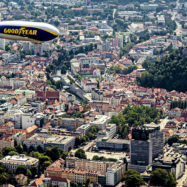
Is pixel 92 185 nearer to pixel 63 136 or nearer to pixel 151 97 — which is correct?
pixel 63 136

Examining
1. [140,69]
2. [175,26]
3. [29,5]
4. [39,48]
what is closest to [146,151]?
[140,69]

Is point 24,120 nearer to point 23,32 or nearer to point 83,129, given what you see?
point 83,129

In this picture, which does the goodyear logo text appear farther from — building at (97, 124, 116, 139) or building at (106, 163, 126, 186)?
building at (97, 124, 116, 139)

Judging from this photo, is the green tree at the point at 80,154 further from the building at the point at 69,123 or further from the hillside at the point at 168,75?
the hillside at the point at 168,75

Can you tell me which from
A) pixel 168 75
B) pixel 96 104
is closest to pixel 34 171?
pixel 96 104

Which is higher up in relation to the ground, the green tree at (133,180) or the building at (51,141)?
the building at (51,141)

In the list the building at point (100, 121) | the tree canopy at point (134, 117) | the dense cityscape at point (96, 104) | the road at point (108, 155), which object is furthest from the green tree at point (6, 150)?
the tree canopy at point (134, 117)
